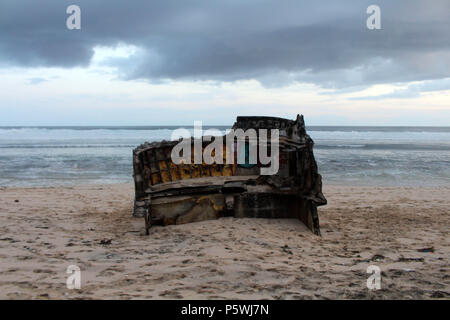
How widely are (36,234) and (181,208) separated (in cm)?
238

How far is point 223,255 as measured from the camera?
4949 mm

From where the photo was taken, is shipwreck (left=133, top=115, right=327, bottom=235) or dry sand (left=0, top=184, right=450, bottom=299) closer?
dry sand (left=0, top=184, right=450, bottom=299)

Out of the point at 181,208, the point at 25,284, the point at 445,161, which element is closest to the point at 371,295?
the point at 25,284

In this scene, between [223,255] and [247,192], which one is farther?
[247,192]

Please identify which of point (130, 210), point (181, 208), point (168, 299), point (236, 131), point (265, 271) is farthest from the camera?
point (236, 131)

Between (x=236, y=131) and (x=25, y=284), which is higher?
(x=236, y=131)

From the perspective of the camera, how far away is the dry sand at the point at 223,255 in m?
3.80

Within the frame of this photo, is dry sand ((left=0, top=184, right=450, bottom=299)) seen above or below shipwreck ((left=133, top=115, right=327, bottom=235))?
below

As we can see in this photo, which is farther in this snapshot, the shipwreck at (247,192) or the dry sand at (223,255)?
the shipwreck at (247,192)

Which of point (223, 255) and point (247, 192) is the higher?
point (247, 192)

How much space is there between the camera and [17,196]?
10.8 meters

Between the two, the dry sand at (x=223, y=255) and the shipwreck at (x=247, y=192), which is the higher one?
the shipwreck at (x=247, y=192)

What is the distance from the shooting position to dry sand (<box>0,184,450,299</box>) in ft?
12.5
